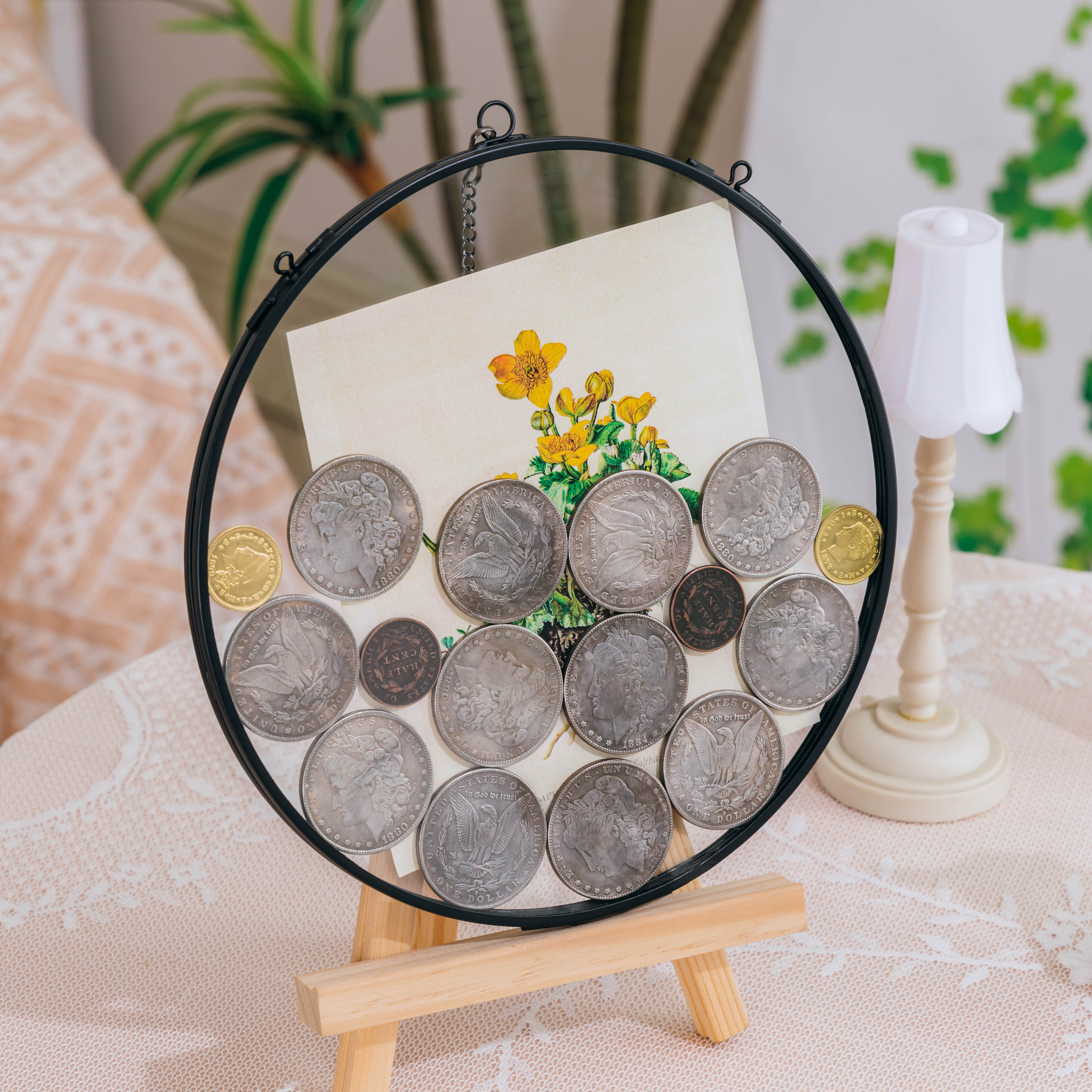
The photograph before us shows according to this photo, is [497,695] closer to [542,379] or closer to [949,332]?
[542,379]

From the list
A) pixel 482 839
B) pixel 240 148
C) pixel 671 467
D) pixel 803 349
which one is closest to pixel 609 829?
pixel 482 839

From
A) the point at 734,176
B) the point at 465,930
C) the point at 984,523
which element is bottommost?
the point at 984,523

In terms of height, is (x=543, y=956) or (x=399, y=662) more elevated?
(x=399, y=662)

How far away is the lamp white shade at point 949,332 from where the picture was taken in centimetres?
55

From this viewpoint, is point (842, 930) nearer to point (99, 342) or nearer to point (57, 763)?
point (57, 763)

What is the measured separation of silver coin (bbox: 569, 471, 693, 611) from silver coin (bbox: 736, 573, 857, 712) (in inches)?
1.9

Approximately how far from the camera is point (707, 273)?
1.44ft

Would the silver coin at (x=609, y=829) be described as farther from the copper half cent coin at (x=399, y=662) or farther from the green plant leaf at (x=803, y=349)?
the green plant leaf at (x=803, y=349)

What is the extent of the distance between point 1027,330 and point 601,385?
87cm

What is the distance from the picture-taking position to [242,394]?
391 mm

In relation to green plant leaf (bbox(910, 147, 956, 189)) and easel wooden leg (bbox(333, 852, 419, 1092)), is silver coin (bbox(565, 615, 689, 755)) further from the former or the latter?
green plant leaf (bbox(910, 147, 956, 189))

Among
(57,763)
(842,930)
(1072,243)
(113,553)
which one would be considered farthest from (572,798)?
(1072,243)

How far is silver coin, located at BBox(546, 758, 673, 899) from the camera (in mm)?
452

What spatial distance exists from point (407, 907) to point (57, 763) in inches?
13.0
